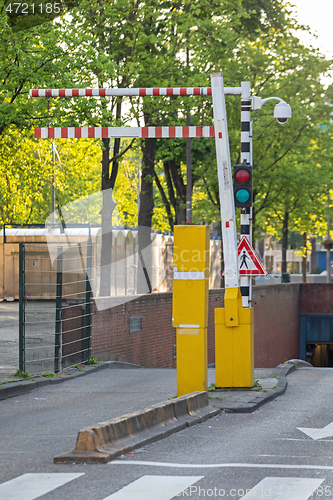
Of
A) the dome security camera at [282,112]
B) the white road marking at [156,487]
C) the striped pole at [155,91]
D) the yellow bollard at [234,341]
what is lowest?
the white road marking at [156,487]

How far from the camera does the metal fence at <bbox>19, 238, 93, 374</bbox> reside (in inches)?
541

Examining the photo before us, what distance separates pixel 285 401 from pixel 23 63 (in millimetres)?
10930

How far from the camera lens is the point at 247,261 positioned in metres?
12.9

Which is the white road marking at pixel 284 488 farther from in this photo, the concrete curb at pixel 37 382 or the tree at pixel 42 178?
the tree at pixel 42 178

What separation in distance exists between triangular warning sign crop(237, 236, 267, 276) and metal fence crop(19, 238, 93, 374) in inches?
127

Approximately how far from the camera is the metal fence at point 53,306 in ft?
45.1

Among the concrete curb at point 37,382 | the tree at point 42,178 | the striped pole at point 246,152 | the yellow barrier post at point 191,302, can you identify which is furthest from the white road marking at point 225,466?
the tree at point 42,178

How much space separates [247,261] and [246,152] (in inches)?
70.9

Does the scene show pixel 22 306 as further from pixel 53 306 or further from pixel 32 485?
pixel 32 485

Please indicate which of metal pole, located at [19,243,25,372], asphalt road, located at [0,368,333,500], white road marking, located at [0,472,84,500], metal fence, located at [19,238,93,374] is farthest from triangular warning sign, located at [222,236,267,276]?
white road marking, located at [0,472,84,500]

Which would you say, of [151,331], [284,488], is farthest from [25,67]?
[284,488]

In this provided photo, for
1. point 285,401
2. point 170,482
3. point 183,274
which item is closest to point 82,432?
point 170,482

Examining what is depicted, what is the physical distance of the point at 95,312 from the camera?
17.4m

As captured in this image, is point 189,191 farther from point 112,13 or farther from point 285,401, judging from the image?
point 285,401
